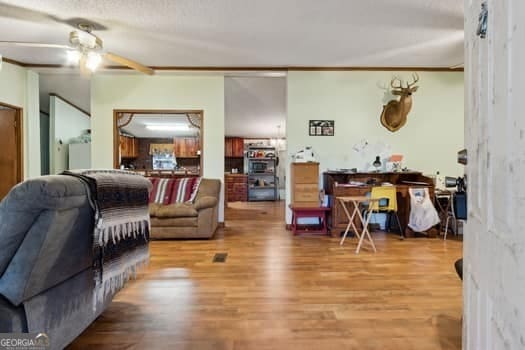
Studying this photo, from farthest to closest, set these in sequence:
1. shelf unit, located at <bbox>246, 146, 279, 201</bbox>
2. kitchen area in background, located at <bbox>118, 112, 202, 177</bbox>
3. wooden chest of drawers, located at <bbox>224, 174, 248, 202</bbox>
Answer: shelf unit, located at <bbox>246, 146, 279, 201</bbox>
wooden chest of drawers, located at <bbox>224, 174, 248, 202</bbox>
kitchen area in background, located at <bbox>118, 112, 202, 177</bbox>

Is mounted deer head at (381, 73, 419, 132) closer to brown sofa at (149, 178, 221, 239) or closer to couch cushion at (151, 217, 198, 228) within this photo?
brown sofa at (149, 178, 221, 239)

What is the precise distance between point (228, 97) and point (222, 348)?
5.31 m

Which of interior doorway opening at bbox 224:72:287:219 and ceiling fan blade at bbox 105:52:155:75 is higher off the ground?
ceiling fan blade at bbox 105:52:155:75

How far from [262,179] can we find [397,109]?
5439mm

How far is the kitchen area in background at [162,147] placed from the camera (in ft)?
22.1

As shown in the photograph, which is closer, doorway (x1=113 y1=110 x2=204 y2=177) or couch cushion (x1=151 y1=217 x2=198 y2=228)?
couch cushion (x1=151 y1=217 x2=198 y2=228)

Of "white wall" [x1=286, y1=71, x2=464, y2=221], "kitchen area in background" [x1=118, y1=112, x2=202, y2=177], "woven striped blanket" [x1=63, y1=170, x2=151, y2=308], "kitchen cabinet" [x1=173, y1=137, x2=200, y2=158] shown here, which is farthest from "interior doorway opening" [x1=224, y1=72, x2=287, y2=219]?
"woven striped blanket" [x1=63, y1=170, x2=151, y2=308]

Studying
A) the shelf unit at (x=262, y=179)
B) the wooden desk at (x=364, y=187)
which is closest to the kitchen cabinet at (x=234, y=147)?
the shelf unit at (x=262, y=179)

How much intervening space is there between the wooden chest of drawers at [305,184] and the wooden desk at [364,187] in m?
0.25

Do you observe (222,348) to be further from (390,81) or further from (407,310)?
(390,81)

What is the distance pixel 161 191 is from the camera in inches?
185

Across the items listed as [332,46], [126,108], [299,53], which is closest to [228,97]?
[126,108]

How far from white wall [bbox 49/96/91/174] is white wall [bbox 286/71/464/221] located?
4772 millimetres

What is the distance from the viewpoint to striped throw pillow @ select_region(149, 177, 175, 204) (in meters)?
4.62
